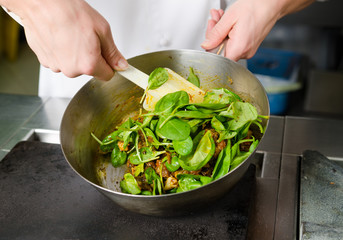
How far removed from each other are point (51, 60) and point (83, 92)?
11 cm

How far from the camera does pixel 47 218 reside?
2.57 ft

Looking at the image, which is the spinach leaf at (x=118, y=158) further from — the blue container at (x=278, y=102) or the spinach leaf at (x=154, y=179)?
the blue container at (x=278, y=102)

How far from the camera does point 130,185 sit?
761mm

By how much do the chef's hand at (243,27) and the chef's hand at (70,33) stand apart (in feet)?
0.91

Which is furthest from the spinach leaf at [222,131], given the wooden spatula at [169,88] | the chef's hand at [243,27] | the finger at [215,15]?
the finger at [215,15]

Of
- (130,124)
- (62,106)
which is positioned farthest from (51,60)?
Answer: (62,106)

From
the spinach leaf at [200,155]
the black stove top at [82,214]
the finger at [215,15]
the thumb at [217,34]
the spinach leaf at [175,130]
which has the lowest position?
the black stove top at [82,214]

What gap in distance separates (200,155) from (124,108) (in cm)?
31

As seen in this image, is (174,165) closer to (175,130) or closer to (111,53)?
(175,130)

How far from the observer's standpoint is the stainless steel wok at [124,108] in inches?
26.6

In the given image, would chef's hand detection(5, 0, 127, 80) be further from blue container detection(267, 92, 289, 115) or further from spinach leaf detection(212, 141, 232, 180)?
blue container detection(267, 92, 289, 115)

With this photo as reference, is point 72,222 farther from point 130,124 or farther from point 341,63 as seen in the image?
point 341,63

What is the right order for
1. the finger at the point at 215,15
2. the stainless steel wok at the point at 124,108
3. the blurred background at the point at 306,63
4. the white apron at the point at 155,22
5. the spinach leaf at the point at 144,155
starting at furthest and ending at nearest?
the blurred background at the point at 306,63, the white apron at the point at 155,22, the finger at the point at 215,15, the spinach leaf at the point at 144,155, the stainless steel wok at the point at 124,108

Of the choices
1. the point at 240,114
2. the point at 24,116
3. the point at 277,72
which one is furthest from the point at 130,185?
the point at 277,72
